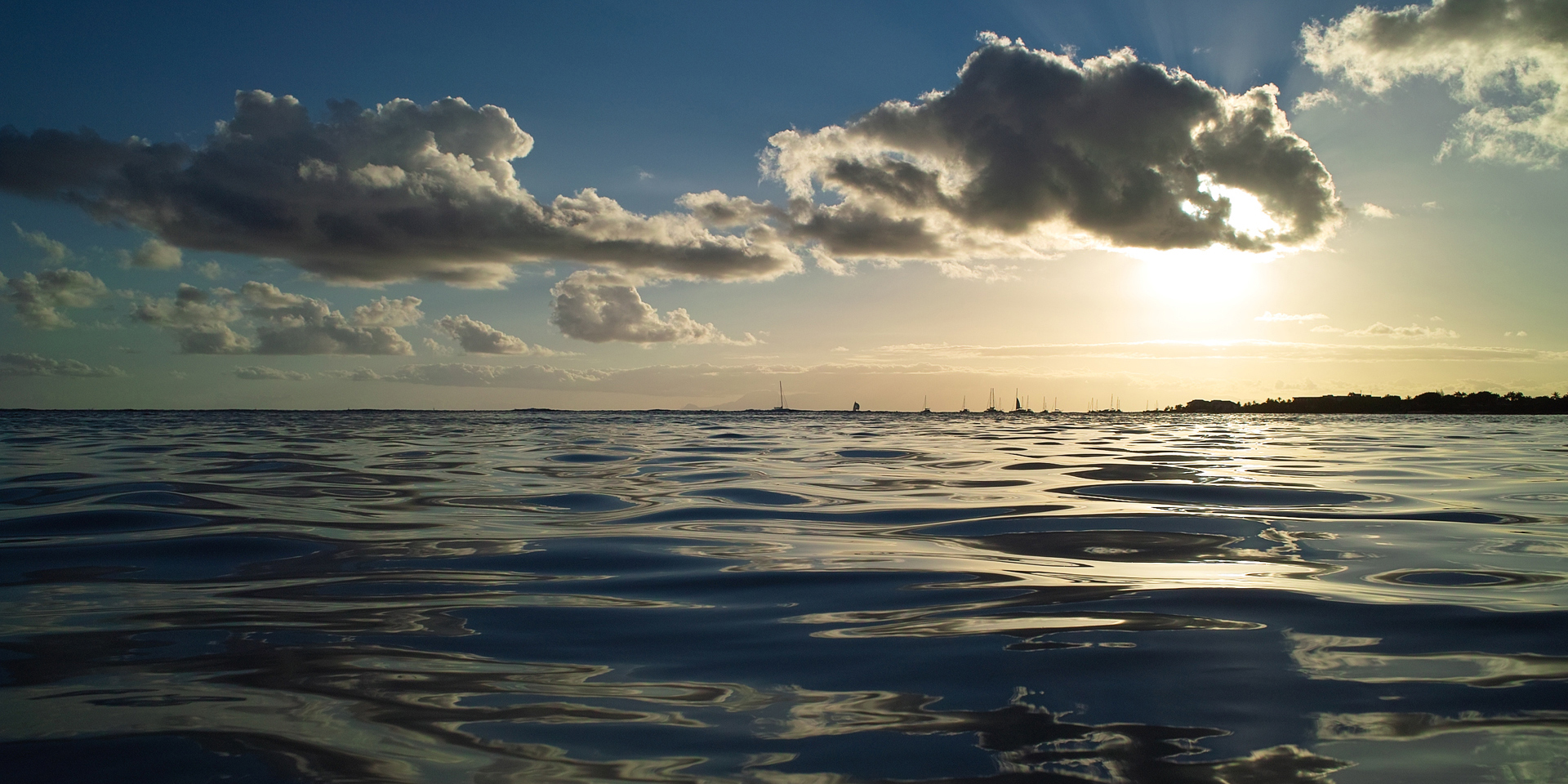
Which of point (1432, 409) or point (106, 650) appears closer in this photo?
point (106, 650)

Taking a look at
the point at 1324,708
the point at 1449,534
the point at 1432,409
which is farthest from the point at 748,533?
the point at 1432,409

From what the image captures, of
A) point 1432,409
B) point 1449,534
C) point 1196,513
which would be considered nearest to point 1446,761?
point 1449,534

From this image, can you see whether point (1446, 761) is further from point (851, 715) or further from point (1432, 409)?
point (1432, 409)

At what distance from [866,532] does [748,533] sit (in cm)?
116

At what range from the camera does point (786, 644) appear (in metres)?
3.81

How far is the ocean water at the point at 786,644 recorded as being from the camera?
248cm

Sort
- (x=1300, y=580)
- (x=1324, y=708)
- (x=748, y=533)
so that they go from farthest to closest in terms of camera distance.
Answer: (x=748, y=533)
(x=1300, y=580)
(x=1324, y=708)

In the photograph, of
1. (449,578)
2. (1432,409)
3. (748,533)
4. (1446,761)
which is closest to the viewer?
(1446,761)

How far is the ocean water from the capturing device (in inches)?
97.5

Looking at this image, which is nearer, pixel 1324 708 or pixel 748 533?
pixel 1324 708

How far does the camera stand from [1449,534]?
6.91 meters

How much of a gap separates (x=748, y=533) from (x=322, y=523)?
4503 millimetres

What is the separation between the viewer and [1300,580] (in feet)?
16.5

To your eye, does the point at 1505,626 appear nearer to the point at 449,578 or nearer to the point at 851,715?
the point at 851,715
